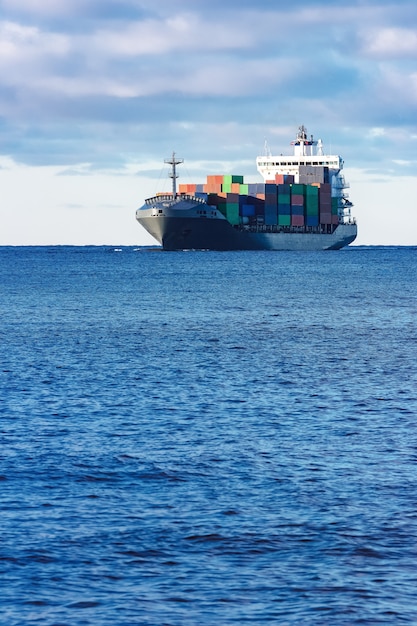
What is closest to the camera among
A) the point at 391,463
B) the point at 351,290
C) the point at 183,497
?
the point at 183,497

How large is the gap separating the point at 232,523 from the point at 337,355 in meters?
24.5

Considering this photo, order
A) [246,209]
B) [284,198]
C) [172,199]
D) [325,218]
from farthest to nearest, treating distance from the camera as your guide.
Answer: [325,218] < [284,198] < [246,209] < [172,199]

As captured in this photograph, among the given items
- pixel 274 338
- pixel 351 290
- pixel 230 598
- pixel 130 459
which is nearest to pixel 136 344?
pixel 274 338

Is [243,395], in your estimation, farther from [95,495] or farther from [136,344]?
[136,344]

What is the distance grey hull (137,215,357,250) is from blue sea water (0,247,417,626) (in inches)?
4783

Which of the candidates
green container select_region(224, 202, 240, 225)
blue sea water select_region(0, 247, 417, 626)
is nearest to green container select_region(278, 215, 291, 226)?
A: green container select_region(224, 202, 240, 225)

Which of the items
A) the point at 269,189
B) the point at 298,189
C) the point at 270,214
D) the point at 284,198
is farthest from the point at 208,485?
the point at 298,189

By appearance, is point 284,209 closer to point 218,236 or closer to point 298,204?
point 298,204

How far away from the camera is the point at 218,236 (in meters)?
173

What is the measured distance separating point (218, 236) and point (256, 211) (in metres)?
8.54

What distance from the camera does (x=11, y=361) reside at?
1523 inches

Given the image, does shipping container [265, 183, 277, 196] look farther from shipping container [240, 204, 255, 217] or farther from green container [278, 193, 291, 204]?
shipping container [240, 204, 255, 217]

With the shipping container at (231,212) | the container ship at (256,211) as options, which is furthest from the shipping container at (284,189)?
the shipping container at (231,212)

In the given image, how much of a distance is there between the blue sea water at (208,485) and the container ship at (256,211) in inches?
4757
